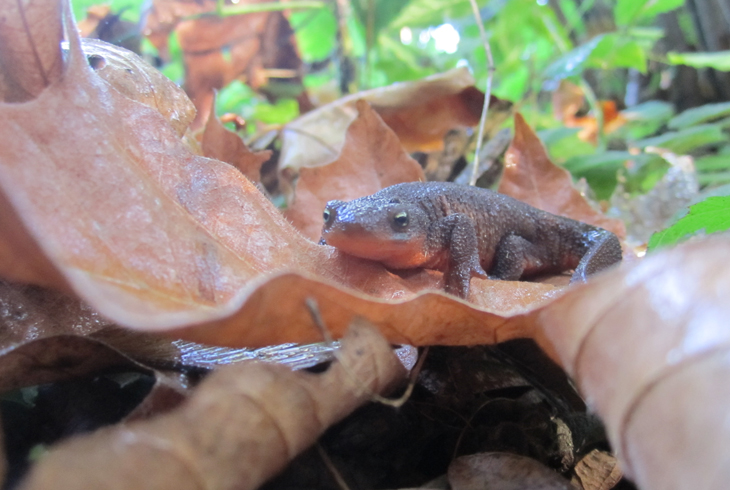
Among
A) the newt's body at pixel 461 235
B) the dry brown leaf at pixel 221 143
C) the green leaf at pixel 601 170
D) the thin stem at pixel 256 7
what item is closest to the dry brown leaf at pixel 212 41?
the thin stem at pixel 256 7

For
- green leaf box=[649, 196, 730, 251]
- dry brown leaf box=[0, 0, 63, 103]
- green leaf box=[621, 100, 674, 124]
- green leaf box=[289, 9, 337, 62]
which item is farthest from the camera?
green leaf box=[621, 100, 674, 124]

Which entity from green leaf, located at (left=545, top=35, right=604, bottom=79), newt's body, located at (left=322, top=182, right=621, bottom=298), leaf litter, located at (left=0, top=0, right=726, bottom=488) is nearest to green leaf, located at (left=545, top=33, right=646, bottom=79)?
green leaf, located at (left=545, top=35, right=604, bottom=79)

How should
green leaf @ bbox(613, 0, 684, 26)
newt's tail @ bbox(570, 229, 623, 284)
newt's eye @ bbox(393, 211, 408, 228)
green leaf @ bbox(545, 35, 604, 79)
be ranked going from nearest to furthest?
newt's eye @ bbox(393, 211, 408, 228) → newt's tail @ bbox(570, 229, 623, 284) → green leaf @ bbox(545, 35, 604, 79) → green leaf @ bbox(613, 0, 684, 26)

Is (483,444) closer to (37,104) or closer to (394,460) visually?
(394,460)

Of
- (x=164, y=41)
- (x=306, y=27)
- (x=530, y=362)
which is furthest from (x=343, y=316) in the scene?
(x=306, y=27)

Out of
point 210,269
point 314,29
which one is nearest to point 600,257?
point 210,269

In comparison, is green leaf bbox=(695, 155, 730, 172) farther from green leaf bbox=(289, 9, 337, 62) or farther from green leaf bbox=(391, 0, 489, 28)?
green leaf bbox=(289, 9, 337, 62)

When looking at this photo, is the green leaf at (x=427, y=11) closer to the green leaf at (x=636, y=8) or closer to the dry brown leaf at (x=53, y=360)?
the green leaf at (x=636, y=8)
